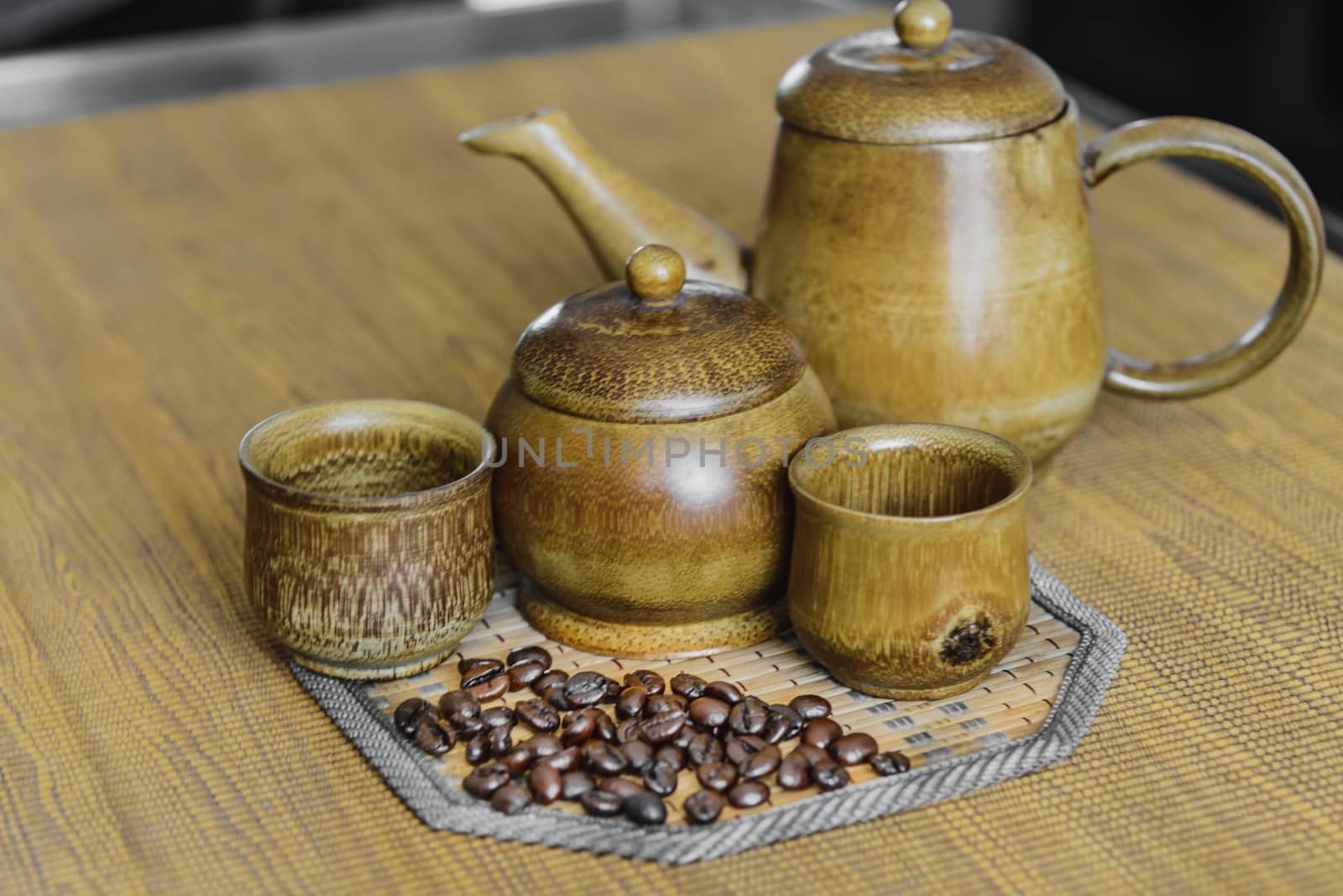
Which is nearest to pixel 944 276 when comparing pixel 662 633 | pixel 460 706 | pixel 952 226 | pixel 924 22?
pixel 952 226

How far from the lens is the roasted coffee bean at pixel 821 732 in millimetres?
740

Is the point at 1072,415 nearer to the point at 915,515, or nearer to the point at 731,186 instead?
the point at 915,515

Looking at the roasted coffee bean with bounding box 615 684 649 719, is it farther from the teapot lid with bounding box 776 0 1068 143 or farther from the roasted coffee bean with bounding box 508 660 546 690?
the teapot lid with bounding box 776 0 1068 143

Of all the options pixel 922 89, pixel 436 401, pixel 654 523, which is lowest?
pixel 436 401

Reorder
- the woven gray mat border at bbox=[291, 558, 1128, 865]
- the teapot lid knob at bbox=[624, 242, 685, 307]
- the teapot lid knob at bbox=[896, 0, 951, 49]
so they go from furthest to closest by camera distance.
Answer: the teapot lid knob at bbox=[896, 0, 951, 49] → the teapot lid knob at bbox=[624, 242, 685, 307] → the woven gray mat border at bbox=[291, 558, 1128, 865]

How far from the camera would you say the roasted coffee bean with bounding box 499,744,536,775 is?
72 cm

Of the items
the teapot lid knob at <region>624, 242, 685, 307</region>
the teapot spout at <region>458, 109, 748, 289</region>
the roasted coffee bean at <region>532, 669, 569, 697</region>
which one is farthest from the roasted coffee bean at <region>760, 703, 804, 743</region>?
the teapot spout at <region>458, 109, 748, 289</region>

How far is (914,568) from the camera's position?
2.40 ft

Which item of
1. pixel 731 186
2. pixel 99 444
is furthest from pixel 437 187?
pixel 99 444

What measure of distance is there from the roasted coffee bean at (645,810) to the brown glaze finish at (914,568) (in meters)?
0.10

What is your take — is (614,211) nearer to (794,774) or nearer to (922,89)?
(922,89)

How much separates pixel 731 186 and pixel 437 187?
0.87 ft

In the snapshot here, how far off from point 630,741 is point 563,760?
3 centimetres

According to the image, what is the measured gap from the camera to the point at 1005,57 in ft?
2.96
